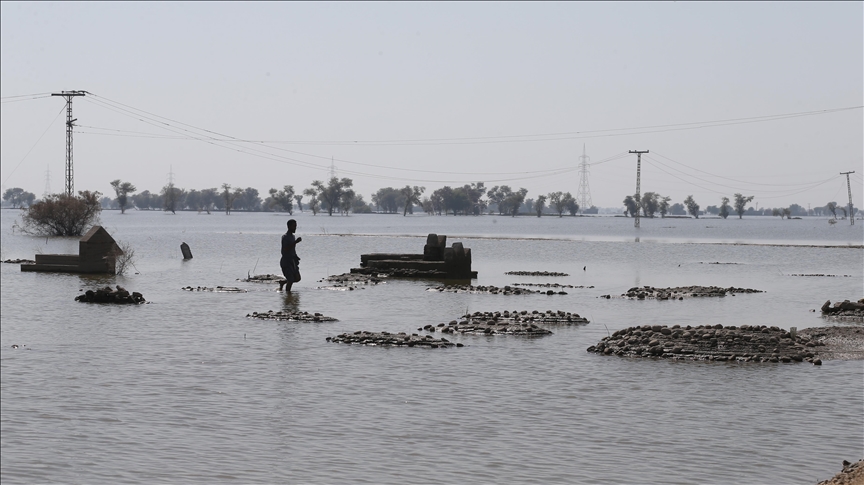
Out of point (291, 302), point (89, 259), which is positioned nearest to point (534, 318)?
point (291, 302)

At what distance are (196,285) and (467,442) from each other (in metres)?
25.9

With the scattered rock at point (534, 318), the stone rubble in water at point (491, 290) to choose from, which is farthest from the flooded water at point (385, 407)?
the stone rubble in water at point (491, 290)

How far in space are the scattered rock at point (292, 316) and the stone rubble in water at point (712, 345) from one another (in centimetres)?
739

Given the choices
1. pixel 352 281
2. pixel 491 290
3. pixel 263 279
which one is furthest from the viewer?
pixel 352 281

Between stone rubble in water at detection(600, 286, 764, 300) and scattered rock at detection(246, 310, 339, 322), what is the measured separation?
38.3ft

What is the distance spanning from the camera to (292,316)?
2381cm

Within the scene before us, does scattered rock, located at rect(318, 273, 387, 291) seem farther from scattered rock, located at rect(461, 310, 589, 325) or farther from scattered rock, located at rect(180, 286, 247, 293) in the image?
scattered rock, located at rect(461, 310, 589, 325)

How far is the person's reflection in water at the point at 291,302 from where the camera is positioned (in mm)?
26656

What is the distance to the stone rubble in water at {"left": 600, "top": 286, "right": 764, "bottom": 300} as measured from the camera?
3203 centimetres

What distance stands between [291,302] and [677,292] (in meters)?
13.6

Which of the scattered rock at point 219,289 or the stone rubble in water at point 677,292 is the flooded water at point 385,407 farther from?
the scattered rock at point 219,289

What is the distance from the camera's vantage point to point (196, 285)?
117 feet

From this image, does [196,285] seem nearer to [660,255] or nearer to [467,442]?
[467,442]

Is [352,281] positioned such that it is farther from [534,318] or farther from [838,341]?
[838,341]
